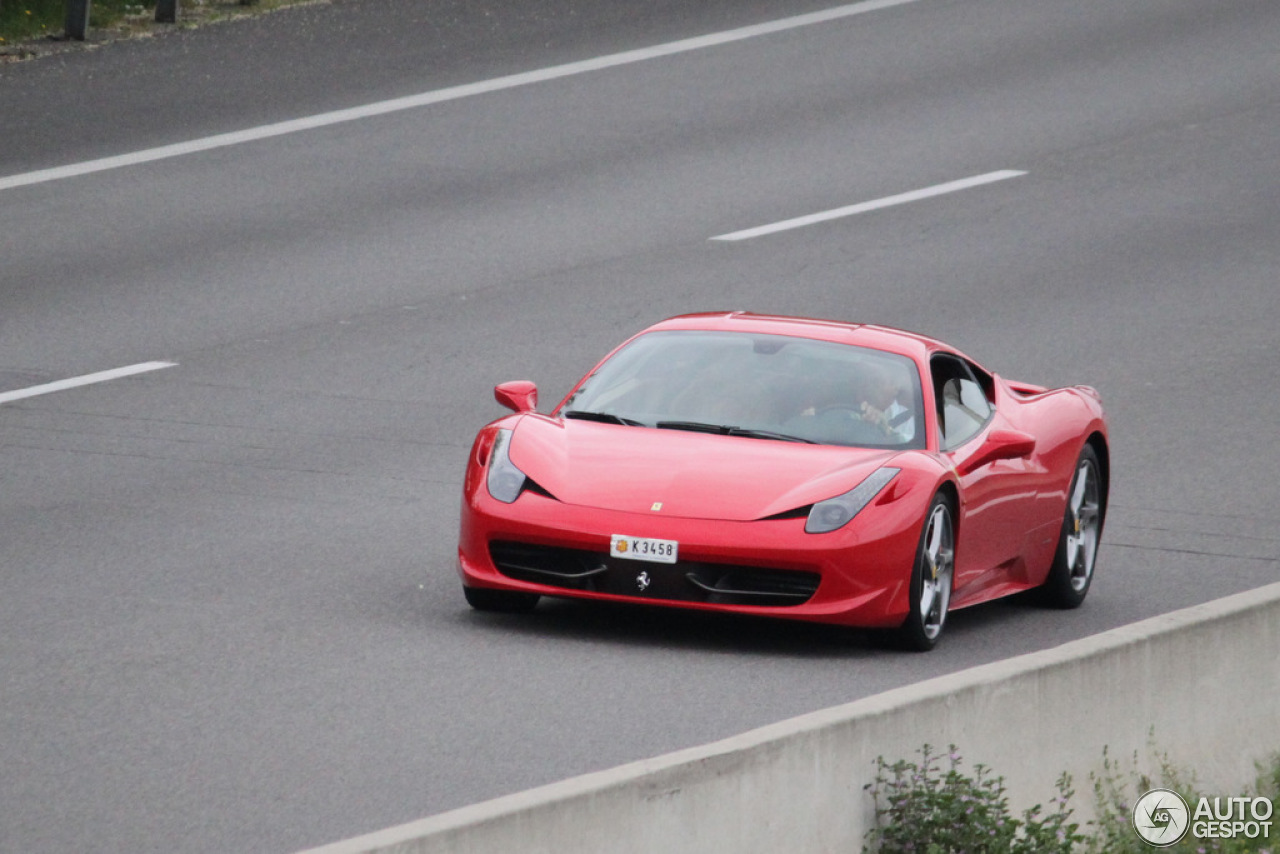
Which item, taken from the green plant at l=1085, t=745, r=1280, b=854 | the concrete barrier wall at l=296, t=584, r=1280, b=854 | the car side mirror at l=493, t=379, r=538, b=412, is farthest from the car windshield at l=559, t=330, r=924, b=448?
the green plant at l=1085, t=745, r=1280, b=854

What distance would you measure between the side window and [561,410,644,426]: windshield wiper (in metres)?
1.37

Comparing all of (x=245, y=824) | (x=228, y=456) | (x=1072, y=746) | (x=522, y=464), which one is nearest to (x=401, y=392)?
(x=228, y=456)

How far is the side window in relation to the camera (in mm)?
9984

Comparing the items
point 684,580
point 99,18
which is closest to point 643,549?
point 684,580

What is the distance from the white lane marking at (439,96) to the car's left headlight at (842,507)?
11.7 meters

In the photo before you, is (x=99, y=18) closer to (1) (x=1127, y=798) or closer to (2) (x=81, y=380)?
(2) (x=81, y=380)

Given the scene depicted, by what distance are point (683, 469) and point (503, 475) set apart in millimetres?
736

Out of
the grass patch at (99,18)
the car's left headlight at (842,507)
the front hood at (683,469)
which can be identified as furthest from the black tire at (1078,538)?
the grass patch at (99,18)

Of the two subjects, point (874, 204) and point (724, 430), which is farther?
point (874, 204)

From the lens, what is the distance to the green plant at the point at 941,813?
22.4ft

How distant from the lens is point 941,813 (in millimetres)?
6844

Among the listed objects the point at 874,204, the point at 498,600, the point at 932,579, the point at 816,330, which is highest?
the point at 816,330

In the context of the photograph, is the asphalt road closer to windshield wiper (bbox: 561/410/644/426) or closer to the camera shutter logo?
windshield wiper (bbox: 561/410/644/426)

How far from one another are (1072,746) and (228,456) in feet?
19.8
